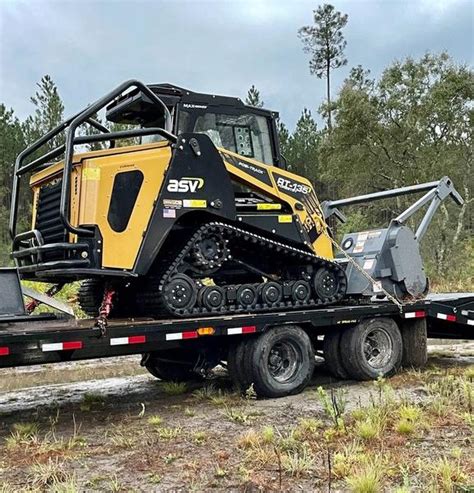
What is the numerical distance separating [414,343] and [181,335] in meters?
3.80

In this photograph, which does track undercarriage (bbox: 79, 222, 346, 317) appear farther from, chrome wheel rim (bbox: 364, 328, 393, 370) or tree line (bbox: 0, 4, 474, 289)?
tree line (bbox: 0, 4, 474, 289)

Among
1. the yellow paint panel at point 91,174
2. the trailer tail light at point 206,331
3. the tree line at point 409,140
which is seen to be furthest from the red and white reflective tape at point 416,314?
the tree line at point 409,140

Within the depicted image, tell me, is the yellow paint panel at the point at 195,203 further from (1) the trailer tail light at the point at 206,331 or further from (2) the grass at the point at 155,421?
(2) the grass at the point at 155,421

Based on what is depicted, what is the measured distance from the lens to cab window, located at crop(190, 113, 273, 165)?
8344 millimetres

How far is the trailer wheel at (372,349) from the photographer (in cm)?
864

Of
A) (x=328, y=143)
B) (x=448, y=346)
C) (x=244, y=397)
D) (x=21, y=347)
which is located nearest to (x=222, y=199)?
(x=244, y=397)

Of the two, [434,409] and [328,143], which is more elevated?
[328,143]

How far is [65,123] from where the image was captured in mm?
7332

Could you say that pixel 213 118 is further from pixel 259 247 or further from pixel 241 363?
pixel 241 363

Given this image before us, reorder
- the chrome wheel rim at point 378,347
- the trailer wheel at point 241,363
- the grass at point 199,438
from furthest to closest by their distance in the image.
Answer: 1. the chrome wheel rim at point 378,347
2. the trailer wheel at point 241,363
3. the grass at point 199,438

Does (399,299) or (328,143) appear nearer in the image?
(399,299)

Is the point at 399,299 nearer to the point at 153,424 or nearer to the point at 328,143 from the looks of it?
the point at 153,424

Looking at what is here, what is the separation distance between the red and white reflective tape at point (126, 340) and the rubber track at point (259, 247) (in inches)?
23.8

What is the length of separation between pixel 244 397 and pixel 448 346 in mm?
6321
